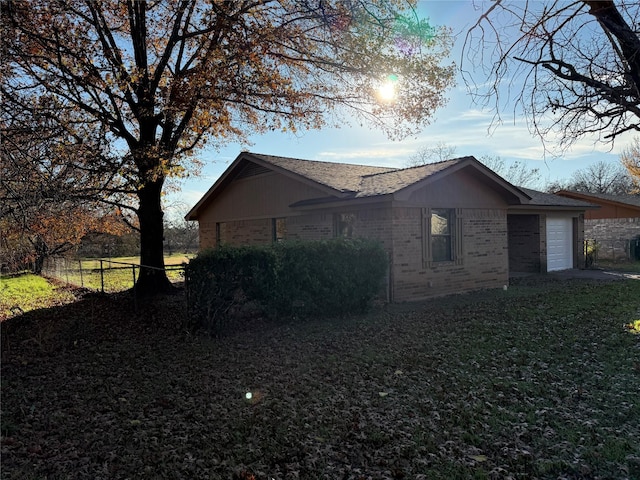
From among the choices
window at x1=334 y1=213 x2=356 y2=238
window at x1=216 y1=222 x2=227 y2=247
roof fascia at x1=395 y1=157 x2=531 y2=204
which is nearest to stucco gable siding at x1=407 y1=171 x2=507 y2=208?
roof fascia at x1=395 y1=157 x2=531 y2=204

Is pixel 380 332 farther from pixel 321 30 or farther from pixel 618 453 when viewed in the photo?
pixel 321 30

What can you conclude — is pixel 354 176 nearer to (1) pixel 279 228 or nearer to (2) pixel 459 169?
(1) pixel 279 228

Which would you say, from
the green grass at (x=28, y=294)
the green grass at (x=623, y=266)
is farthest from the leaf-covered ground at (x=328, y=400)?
the green grass at (x=623, y=266)

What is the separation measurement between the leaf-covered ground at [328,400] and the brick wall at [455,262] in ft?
9.16

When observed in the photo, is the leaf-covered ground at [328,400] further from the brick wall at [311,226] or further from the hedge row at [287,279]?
the brick wall at [311,226]

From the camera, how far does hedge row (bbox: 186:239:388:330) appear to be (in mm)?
7527

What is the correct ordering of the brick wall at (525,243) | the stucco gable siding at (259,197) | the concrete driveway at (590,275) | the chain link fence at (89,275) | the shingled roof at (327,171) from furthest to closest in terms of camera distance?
Result: 1. the brick wall at (525,243)
2. the concrete driveway at (590,275)
3. the chain link fence at (89,275)
4. the stucco gable siding at (259,197)
5. the shingled roof at (327,171)

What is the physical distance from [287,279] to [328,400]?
3694mm

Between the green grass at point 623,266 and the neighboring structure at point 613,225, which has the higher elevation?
the neighboring structure at point 613,225

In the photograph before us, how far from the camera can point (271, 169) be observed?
14.6 m

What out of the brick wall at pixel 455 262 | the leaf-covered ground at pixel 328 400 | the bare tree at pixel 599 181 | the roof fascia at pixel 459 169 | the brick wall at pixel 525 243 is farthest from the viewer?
the bare tree at pixel 599 181

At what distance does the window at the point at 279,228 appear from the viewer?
14.7 m

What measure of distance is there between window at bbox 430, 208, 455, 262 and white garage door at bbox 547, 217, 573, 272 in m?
7.28

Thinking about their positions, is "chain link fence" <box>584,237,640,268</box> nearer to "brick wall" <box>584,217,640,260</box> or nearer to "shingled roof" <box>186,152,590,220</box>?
"brick wall" <box>584,217,640,260</box>
